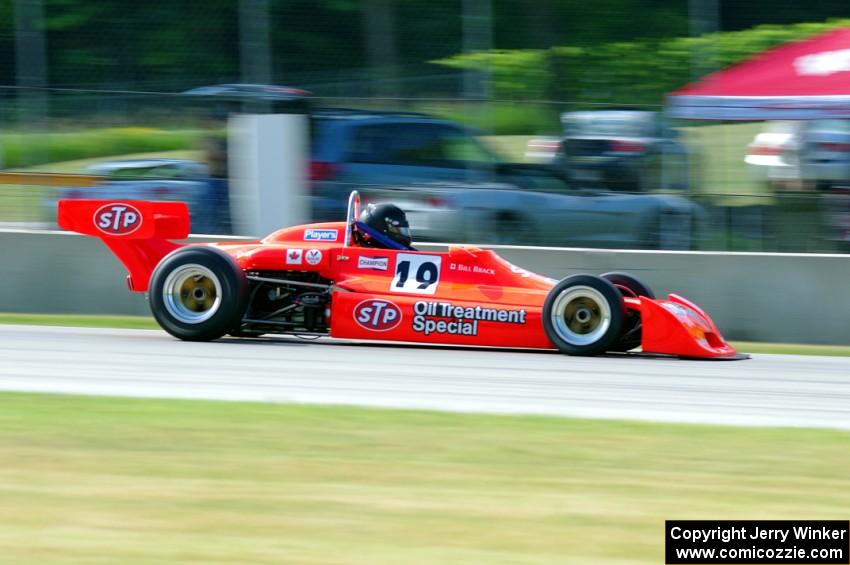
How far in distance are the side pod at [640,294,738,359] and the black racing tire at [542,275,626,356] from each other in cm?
20

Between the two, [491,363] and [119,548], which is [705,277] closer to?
[491,363]

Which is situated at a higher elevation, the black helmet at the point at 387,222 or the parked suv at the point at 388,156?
the parked suv at the point at 388,156

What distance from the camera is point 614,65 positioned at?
41.1 feet

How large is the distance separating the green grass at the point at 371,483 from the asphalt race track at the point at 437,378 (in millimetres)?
475

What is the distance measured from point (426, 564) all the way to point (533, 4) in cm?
900

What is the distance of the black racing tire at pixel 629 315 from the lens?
9.73 meters

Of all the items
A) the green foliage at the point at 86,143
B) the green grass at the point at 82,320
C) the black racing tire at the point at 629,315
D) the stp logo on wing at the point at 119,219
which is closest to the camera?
the black racing tire at the point at 629,315

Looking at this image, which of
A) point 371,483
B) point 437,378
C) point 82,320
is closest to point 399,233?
point 437,378

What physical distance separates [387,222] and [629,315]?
2.04m

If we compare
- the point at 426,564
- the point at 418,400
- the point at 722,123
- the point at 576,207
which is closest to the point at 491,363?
the point at 418,400

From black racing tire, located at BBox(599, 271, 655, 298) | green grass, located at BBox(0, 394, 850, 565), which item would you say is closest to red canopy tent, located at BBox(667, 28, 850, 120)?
black racing tire, located at BBox(599, 271, 655, 298)

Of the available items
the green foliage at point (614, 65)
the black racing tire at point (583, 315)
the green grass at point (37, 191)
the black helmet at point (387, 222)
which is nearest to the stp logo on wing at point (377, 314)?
the black helmet at point (387, 222)

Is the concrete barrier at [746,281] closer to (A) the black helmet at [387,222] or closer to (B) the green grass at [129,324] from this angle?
(B) the green grass at [129,324]

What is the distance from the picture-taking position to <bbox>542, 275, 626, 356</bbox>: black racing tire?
9.48 metres
